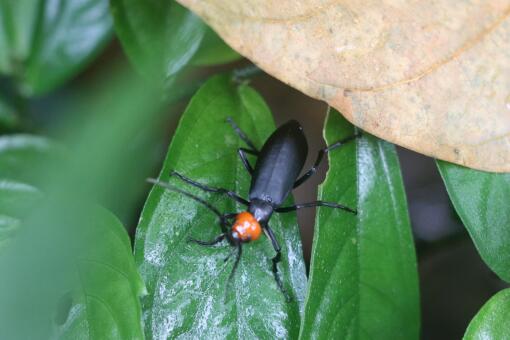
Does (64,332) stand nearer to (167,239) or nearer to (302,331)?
(167,239)

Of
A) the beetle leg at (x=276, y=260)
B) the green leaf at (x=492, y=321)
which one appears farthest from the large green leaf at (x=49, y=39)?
the green leaf at (x=492, y=321)

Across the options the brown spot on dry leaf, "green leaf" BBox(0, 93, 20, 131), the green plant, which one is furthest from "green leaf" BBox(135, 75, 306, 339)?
"green leaf" BBox(0, 93, 20, 131)

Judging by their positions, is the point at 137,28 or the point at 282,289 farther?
the point at 137,28

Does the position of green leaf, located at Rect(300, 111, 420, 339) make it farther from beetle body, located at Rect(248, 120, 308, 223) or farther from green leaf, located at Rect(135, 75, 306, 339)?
beetle body, located at Rect(248, 120, 308, 223)

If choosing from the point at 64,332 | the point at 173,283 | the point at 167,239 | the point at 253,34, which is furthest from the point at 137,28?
the point at 64,332

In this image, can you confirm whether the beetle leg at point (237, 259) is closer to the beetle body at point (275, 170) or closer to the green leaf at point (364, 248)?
the beetle body at point (275, 170)

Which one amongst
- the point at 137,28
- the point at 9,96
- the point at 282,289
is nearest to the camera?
the point at 282,289

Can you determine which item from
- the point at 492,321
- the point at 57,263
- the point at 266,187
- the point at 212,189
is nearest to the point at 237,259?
the point at 212,189
